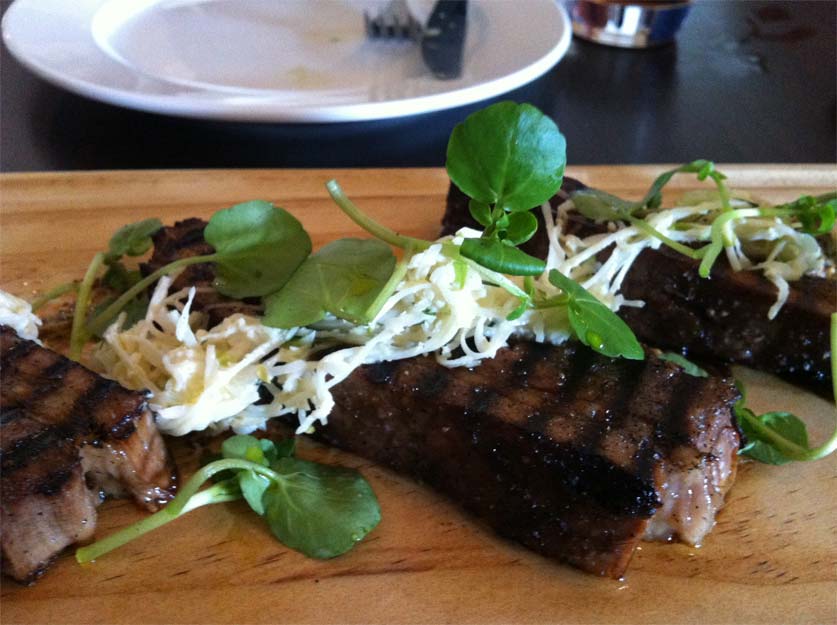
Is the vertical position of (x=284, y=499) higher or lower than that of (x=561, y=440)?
lower

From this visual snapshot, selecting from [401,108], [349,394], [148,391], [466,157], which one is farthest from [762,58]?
[148,391]

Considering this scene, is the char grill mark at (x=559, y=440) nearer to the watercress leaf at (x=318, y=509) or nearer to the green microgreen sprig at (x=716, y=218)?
the watercress leaf at (x=318, y=509)

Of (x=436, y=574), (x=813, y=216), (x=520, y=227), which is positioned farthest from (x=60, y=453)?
(x=813, y=216)

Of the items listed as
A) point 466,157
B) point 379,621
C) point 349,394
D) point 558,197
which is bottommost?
point 379,621

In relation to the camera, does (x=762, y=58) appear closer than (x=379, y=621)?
No

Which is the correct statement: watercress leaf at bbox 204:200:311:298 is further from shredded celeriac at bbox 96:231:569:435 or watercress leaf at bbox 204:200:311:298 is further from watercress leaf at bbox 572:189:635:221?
watercress leaf at bbox 572:189:635:221

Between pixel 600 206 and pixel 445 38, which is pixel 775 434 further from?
pixel 445 38

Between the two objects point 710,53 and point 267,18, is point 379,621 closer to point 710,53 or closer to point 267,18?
point 267,18
